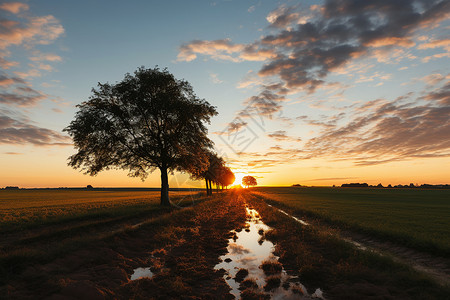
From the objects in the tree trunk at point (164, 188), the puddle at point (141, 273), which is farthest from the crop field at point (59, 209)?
the puddle at point (141, 273)

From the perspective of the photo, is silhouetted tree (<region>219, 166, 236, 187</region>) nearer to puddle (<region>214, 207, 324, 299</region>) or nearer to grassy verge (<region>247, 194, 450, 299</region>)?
puddle (<region>214, 207, 324, 299</region>)

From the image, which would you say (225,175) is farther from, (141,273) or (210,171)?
(141,273)

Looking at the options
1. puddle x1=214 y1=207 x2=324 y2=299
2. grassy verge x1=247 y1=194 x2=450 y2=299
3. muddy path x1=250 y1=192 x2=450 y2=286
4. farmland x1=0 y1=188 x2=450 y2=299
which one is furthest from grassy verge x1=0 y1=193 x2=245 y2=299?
muddy path x1=250 y1=192 x2=450 y2=286

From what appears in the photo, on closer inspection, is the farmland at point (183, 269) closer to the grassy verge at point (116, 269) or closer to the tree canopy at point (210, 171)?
the grassy verge at point (116, 269)

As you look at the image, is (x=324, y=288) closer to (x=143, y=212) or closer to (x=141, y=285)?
(x=141, y=285)

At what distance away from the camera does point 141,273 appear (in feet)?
33.2

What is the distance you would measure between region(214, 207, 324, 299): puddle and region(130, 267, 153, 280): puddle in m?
2.94

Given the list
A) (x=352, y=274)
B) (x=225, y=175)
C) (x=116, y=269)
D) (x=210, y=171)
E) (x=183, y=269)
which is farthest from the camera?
(x=225, y=175)

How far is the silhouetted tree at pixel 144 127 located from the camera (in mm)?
30734

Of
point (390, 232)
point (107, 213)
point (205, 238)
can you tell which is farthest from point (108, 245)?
point (390, 232)

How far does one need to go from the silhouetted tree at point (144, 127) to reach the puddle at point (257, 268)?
63.7ft

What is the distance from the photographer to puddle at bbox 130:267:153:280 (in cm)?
966

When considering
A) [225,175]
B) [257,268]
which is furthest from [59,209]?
[225,175]

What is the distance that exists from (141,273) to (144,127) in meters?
26.3
